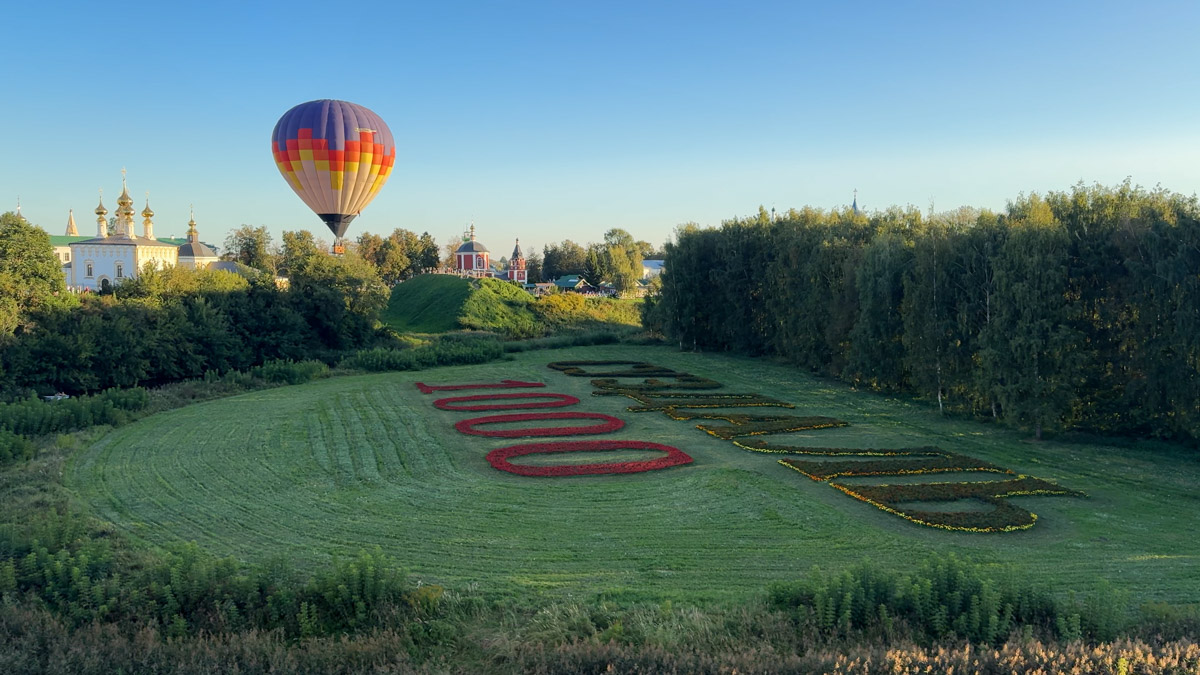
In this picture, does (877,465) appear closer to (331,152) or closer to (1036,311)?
(1036,311)

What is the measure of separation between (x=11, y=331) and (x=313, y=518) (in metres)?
24.5

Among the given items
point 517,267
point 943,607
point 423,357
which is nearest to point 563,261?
point 517,267

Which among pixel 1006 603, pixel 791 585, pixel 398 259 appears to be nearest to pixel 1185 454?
pixel 1006 603

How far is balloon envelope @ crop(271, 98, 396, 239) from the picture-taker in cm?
3978

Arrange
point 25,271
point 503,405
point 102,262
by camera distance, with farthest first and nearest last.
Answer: point 102,262 < point 25,271 < point 503,405

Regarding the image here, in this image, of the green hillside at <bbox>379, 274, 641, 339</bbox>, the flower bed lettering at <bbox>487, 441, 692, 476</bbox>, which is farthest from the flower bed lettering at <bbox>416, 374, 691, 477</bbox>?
the green hillside at <bbox>379, 274, 641, 339</bbox>

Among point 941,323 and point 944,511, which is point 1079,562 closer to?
point 944,511

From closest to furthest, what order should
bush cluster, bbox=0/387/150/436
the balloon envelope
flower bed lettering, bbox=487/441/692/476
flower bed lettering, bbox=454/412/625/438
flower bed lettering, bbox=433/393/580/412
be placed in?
flower bed lettering, bbox=487/441/692/476, bush cluster, bbox=0/387/150/436, flower bed lettering, bbox=454/412/625/438, flower bed lettering, bbox=433/393/580/412, the balloon envelope

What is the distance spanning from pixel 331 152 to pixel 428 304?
2319cm

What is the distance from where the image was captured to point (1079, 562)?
12938 mm

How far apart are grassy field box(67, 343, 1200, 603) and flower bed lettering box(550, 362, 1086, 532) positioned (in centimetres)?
49

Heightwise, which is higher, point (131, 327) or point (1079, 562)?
point (131, 327)

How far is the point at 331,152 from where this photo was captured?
40.1 m

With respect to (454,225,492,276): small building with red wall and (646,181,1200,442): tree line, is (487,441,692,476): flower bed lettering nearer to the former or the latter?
(646,181,1200,442): tree line
